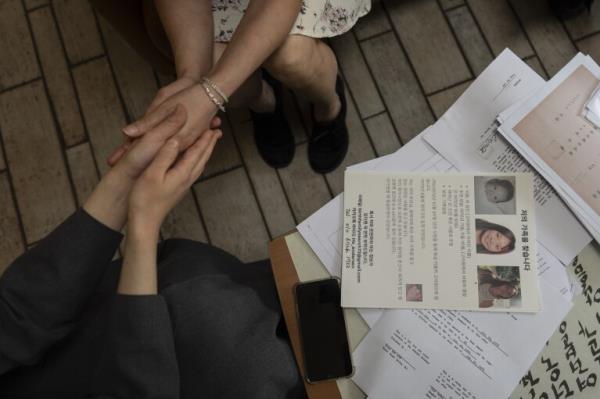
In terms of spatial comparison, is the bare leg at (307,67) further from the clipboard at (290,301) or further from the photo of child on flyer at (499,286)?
the photo of child on flyer at (499,286)

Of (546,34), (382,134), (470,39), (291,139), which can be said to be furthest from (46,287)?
(546,34)

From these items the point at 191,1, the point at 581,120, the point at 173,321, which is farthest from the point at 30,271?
the point at 581,120

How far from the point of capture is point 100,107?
4.67 ft

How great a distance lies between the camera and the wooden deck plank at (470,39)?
1.32 meters

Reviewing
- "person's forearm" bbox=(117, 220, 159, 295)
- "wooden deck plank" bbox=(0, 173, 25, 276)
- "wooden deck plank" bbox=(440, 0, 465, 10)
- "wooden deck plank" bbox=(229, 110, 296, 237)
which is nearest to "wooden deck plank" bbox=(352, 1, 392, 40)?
"wooden deck plank" bbox=(440, 0, 465, 10)

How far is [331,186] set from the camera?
1.30 metres

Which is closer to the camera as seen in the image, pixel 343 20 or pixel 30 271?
pixel 30 271

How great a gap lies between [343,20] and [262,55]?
8.7 inches

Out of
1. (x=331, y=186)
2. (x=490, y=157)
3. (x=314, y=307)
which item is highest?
(x=490, y=157)

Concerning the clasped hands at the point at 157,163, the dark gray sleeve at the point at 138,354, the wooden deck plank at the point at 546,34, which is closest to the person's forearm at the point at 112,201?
the clasped hands at the point at 157,163

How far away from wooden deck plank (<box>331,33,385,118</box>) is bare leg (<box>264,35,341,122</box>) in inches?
7.1

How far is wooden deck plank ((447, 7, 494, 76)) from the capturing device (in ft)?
4.34

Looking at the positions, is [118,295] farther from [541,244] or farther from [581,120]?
[581,120]

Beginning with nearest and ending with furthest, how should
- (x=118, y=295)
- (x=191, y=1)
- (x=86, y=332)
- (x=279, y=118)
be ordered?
(x=118, y=295), (x=86, y=332), (x=191, y=1), (x=279, y=118)
